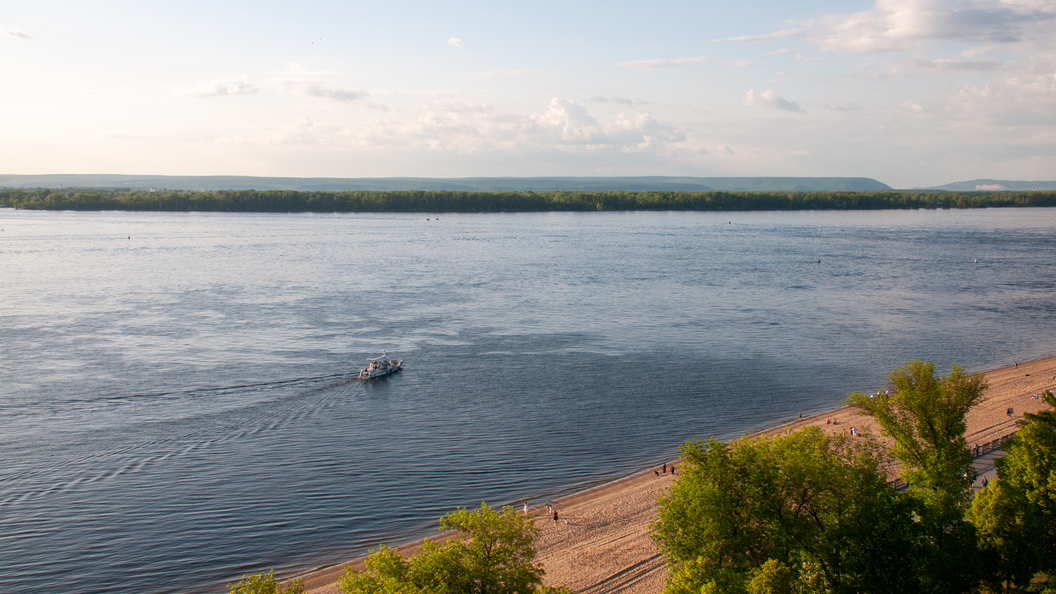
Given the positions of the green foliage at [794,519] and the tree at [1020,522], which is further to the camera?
the tree at [1020,522]

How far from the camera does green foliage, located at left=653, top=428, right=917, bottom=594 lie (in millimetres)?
17672

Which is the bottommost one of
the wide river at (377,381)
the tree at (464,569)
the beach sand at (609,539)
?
the beach sand at (609,539)

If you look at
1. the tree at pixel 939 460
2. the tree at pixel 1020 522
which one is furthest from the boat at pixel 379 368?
the tree at pixel 1020 522

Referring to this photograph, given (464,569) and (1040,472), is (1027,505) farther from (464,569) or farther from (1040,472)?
(464,569)

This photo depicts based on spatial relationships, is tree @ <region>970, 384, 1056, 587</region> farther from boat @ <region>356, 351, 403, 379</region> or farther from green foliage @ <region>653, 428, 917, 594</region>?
boat @ <region>356, 351, 403, 379</region>

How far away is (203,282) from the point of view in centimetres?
7531

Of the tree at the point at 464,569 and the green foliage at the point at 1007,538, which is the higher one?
the tree at the point at 464,569

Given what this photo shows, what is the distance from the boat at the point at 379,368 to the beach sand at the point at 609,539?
16.7 metres

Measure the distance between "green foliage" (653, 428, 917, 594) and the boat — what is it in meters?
24.6

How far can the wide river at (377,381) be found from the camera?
2547 cm

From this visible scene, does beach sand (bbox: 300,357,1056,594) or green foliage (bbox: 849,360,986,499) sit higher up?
green foliage (bbox: 849,360,986,499)

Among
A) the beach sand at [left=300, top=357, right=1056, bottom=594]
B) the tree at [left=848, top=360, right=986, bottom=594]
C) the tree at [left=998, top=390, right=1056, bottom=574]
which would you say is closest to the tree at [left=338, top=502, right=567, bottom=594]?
the beach sand at [left=300, top=357, right=1056, bottom=594]

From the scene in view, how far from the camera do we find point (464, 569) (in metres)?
14.4

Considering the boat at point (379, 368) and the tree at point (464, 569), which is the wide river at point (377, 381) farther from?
the tree at point (464, 569)
